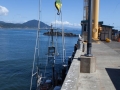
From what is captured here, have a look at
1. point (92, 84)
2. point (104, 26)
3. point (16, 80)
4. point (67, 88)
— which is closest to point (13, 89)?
point (16, 80)

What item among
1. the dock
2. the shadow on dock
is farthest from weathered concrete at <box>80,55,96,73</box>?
the shadow on dock

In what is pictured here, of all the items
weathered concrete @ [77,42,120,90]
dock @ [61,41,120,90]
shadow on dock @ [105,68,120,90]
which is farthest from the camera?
shadow on dock @ [105,68,120,90]

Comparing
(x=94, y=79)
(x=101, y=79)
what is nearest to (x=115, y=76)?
(x=101, y=79)

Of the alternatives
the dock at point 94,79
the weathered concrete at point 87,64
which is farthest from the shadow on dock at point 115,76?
the weathered concrete at point 87,64

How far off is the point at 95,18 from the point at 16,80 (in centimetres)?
1260

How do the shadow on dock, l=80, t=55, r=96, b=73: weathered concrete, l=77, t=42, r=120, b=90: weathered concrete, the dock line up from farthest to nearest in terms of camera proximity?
l=80, t=55, r=96, b=73: weathered concrete
the shadow on dock
l=77, t=42, r=120, b=90: weathered concrete
the dock

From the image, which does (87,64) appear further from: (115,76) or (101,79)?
(115,76)

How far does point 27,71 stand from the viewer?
31.8m

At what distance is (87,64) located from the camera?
996 centimetres

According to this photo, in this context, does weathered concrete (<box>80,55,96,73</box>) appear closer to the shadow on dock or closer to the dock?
the dock

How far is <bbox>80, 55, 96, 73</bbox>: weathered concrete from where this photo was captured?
9867 millimetres

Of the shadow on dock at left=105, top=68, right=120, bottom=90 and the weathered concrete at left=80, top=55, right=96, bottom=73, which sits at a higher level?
the weathered concrete at left=80, top=55, right=96, bottom=73

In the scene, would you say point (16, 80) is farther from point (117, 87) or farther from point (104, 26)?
point (117, 87)

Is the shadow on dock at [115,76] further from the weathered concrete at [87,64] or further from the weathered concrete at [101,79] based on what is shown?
the weathered concrete at [87,64]
